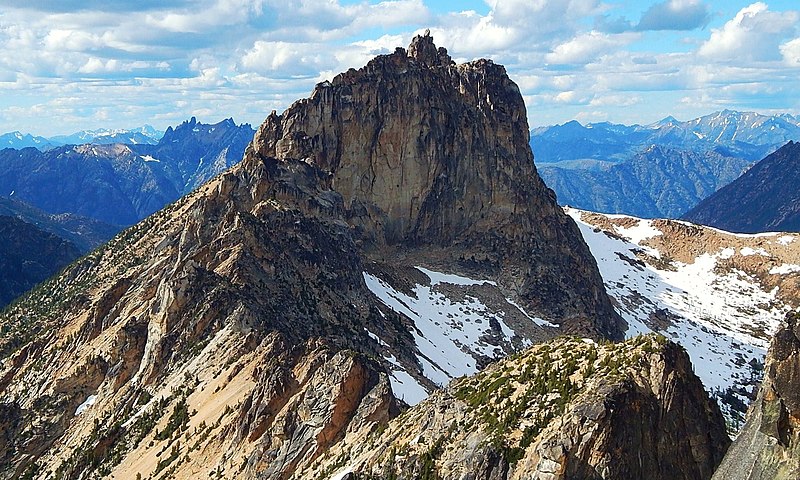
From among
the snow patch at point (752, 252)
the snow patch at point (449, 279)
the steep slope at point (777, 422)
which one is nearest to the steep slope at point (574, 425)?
the steep slope at point (777, 422)

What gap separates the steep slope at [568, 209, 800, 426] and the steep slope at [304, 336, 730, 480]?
7632 cm

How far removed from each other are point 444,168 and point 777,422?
9630 centimetres

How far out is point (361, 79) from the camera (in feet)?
360

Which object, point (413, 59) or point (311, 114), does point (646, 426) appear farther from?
point (413, 59)

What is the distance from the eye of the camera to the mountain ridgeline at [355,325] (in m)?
27.0

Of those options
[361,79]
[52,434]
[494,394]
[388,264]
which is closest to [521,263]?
[388,264]

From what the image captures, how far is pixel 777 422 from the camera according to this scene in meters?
19.5

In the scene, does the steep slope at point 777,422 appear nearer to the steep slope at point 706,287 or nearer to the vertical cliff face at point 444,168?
the steep slope at point 706,287

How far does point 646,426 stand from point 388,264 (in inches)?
3234

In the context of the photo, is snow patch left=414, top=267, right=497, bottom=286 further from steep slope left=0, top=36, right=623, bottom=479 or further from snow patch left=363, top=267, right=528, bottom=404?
steep slope left=0, top=36, right=623, bottom=479

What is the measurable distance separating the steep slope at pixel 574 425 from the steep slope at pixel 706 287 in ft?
250

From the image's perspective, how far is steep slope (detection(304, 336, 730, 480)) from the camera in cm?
2433

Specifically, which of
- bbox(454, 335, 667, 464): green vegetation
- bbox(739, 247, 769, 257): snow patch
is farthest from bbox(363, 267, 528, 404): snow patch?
bbox(739, 247, 769, 257): snow patch

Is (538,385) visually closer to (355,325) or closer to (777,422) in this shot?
(777,422)
